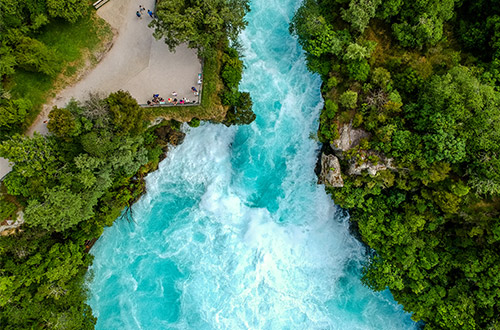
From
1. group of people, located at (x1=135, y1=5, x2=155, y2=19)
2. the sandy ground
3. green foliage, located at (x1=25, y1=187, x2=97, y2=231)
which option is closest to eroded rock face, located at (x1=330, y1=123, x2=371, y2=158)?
the sandy ground

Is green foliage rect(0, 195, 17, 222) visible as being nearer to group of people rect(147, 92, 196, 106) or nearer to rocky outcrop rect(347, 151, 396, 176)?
group of people rect(147, 92, 196, 106)

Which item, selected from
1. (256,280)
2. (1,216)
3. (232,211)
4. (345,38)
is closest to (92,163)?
(1,216)

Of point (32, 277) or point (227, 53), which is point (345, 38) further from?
point (32, 277)

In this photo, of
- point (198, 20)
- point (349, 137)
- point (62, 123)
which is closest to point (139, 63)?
point (198, 20)

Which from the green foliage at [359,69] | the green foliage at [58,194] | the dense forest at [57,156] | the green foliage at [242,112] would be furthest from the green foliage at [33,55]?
the green foliage at [359,69]

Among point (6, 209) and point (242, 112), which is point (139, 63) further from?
point (6, 209)

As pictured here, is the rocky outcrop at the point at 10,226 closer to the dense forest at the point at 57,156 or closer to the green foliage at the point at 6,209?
the dense forest at the point at 57,156
